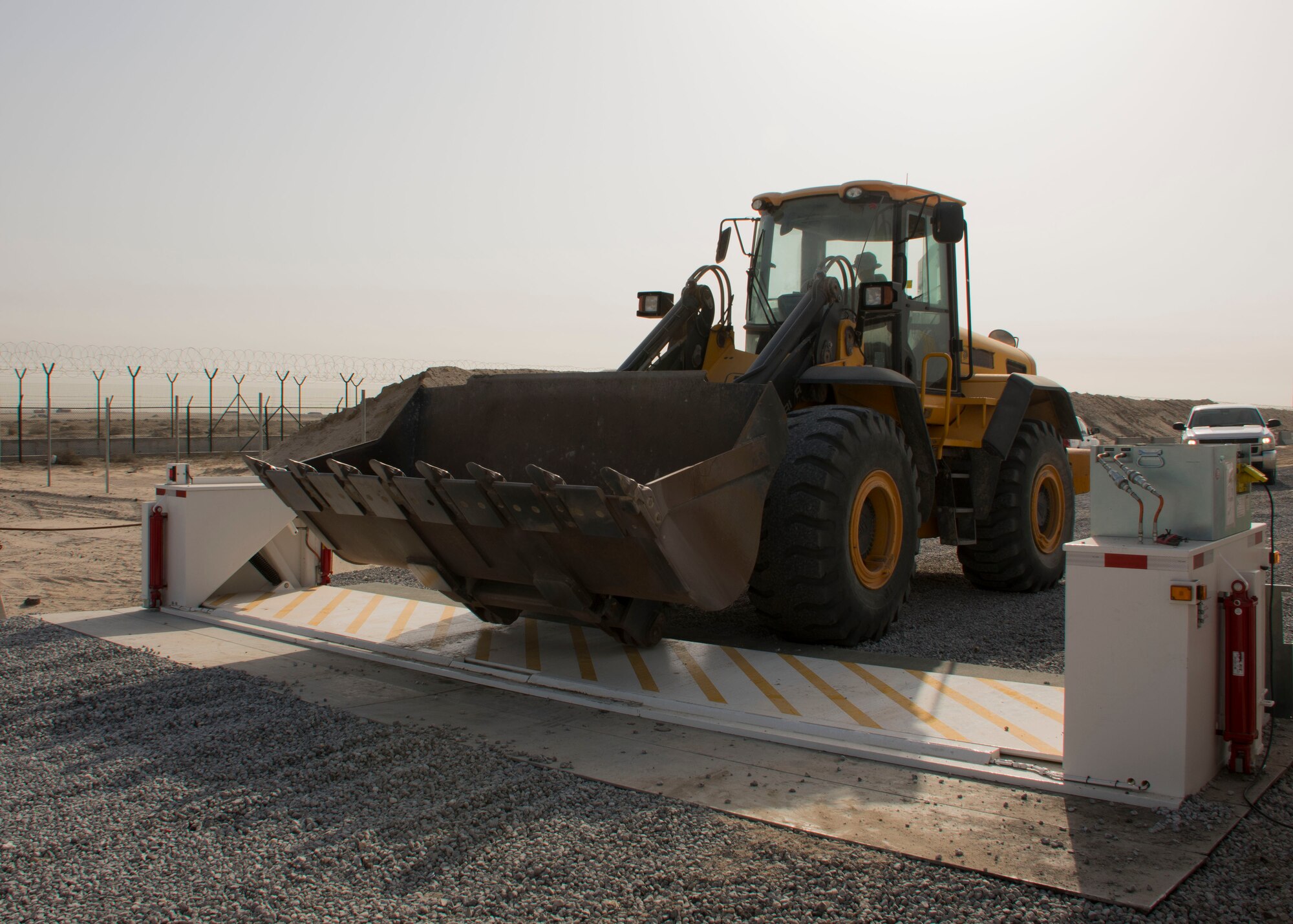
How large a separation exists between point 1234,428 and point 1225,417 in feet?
2.27

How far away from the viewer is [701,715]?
4.99 m

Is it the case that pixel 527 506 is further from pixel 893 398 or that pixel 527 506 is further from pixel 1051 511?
pixel 1051 511

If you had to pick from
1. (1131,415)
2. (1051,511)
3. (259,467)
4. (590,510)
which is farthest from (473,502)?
(1131,415)

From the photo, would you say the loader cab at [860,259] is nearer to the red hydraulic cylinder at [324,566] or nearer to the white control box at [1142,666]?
the white control box at [1142,666]

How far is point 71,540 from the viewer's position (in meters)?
12.9

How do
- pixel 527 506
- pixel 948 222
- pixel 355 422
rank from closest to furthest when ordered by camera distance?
pixel 527 506 < pixel 948 222 < pixel 355 422

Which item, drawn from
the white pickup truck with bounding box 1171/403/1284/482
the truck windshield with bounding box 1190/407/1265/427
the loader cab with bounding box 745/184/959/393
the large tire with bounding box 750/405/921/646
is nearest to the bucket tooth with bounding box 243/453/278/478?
the large tire with bounding box 750/405/921/646

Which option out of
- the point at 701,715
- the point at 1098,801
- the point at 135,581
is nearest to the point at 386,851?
the point at 701,715

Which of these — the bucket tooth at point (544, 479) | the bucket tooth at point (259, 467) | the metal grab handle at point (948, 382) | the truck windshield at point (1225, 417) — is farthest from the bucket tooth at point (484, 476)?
the truck windshield at point (1225, 417)

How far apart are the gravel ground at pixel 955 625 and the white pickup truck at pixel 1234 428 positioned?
1121cm

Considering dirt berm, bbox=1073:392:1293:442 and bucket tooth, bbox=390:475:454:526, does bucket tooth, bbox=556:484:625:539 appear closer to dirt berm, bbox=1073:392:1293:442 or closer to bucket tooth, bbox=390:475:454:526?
bucket tooth, bbox=390:475:454:526

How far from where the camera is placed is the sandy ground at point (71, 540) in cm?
941

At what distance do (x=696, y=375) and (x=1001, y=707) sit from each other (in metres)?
2.31

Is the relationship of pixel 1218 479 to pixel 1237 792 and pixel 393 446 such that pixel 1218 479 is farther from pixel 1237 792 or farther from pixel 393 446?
pixel 393 446
